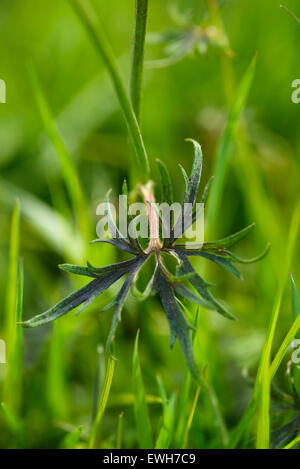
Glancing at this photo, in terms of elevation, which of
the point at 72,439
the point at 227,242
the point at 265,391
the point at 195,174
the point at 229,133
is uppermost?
the point at 229,133

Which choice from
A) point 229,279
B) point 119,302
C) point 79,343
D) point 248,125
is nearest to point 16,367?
point 79,343

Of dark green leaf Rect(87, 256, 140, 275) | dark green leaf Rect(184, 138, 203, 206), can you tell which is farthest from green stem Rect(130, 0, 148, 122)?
dark green leaf Rect(87, 256, 140, 275)

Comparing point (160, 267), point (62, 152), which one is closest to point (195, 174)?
point (160, 267)

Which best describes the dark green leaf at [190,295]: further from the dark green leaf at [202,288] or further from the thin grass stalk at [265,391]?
the thin grass stalk at [265,391]

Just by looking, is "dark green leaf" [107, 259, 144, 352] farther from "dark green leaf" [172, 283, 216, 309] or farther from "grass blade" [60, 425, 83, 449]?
"grass blade" [60, 425, 83, 449]

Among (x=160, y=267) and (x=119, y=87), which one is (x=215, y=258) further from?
(x=119, y=87)

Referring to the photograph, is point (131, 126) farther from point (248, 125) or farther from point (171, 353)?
point (248, 125)

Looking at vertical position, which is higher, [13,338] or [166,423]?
[13,338]
